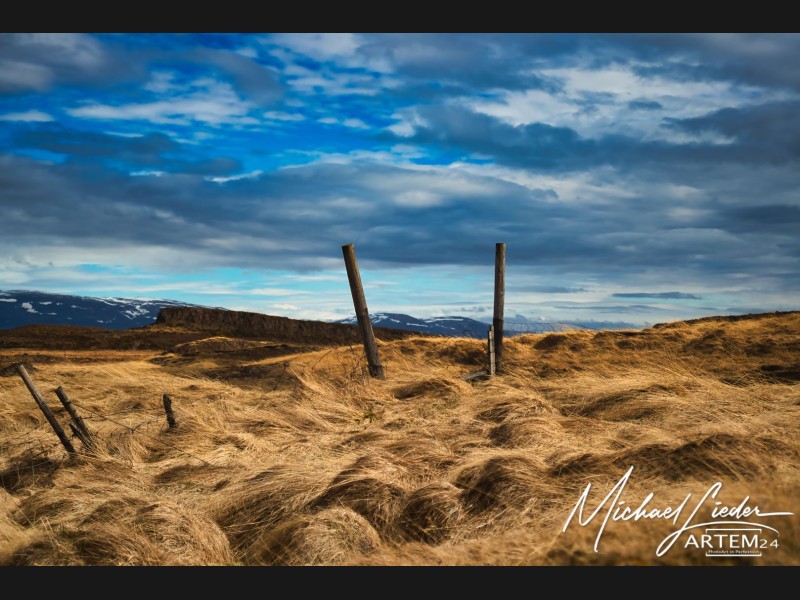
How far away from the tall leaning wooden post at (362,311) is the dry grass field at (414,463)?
0.38 m

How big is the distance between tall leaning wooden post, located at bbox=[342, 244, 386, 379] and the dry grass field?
0.38 meters

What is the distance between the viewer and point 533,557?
4.10m

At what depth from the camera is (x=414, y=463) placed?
662 centimetres

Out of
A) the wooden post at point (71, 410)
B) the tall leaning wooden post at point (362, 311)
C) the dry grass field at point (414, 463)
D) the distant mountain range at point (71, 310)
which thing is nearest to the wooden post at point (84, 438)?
the wooden post at point (71, 410)

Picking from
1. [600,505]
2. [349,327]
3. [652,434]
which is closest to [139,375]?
[652,434]

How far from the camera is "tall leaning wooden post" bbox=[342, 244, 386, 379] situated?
12.3 meters

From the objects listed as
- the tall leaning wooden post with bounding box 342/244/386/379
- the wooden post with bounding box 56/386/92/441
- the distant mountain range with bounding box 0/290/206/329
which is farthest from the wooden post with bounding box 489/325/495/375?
the distant mountain range with bounding box 0/290/206/329

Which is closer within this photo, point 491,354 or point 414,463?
point 414,463
